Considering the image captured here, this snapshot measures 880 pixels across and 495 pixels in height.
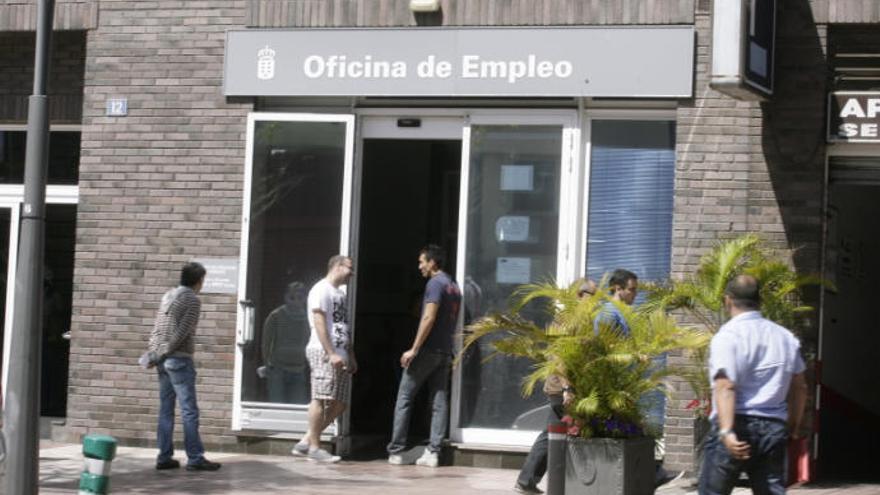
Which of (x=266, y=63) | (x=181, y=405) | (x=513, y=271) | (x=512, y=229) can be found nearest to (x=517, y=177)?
(x=512, y=229)

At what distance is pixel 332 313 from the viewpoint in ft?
42.7

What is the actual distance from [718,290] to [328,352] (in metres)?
3.28

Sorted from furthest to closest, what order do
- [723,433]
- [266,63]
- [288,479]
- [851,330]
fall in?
[851,330]
[266,63]
[288,479]
[723,433]

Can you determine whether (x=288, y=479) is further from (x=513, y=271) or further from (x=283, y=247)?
(x=513, y=271)

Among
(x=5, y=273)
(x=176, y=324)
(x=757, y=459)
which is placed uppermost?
(x=5, y=273)

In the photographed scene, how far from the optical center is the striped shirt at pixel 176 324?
39.8 ft

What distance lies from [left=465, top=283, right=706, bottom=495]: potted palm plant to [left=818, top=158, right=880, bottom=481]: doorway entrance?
3.23 metres

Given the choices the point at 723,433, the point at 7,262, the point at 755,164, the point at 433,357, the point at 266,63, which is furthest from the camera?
the point at 7,262

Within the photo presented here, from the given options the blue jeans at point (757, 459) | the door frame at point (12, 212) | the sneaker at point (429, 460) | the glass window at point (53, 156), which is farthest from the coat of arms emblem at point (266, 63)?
the blue jeans at point (757, 459)

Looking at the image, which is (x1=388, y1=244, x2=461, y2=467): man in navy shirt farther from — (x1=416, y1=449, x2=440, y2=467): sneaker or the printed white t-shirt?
the printed white t-shirt

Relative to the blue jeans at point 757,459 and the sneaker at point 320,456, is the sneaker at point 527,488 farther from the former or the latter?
the blue jeans at point 757,459

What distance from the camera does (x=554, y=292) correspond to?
10516 millimetres

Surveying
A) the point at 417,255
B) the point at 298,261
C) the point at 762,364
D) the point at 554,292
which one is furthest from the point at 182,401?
the point at 762,364

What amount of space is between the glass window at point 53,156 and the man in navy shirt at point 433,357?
156 inches
